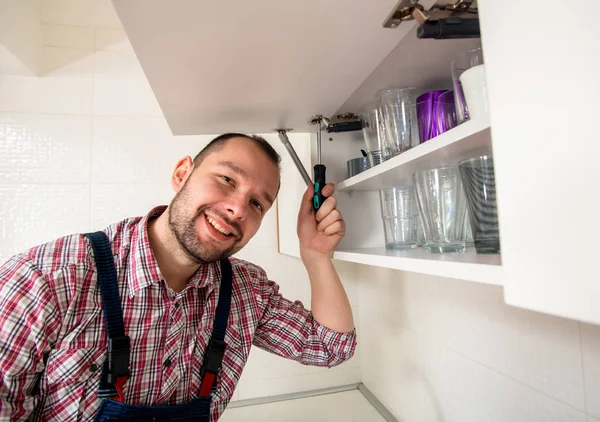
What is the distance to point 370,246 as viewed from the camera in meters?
0.94

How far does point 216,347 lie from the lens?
0.77 meters

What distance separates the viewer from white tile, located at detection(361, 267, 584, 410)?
0.60 meters

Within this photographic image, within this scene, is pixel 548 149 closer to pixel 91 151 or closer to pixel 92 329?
pixel 92 329

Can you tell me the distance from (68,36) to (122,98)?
32 centimetres

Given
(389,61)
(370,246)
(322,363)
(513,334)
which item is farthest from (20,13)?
(513,334)

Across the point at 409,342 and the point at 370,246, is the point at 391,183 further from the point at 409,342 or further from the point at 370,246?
the point at 409,342

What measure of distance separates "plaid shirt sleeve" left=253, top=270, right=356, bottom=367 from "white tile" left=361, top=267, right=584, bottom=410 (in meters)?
0.25

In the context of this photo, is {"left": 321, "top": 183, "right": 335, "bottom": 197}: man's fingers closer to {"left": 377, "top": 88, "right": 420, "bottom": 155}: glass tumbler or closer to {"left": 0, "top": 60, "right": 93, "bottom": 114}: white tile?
{"left": 377, "top": 88, "right": 420, "bottom": 155}: glass tumbler

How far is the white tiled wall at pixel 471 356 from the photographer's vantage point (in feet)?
1.94

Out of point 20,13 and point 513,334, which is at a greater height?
point 20,13

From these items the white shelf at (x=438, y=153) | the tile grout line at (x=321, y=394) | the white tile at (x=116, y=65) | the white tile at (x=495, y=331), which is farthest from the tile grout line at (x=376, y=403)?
the white tile at (x=116, y=65)

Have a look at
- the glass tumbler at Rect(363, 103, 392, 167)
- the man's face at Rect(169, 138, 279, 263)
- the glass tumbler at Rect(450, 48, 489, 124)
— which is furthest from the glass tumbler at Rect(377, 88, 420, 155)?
the man's face at Rect(169, 138, 279, 263)

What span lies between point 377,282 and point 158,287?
0.85 metres

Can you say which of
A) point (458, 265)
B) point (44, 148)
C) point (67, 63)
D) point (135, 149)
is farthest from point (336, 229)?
point (67, 63)
